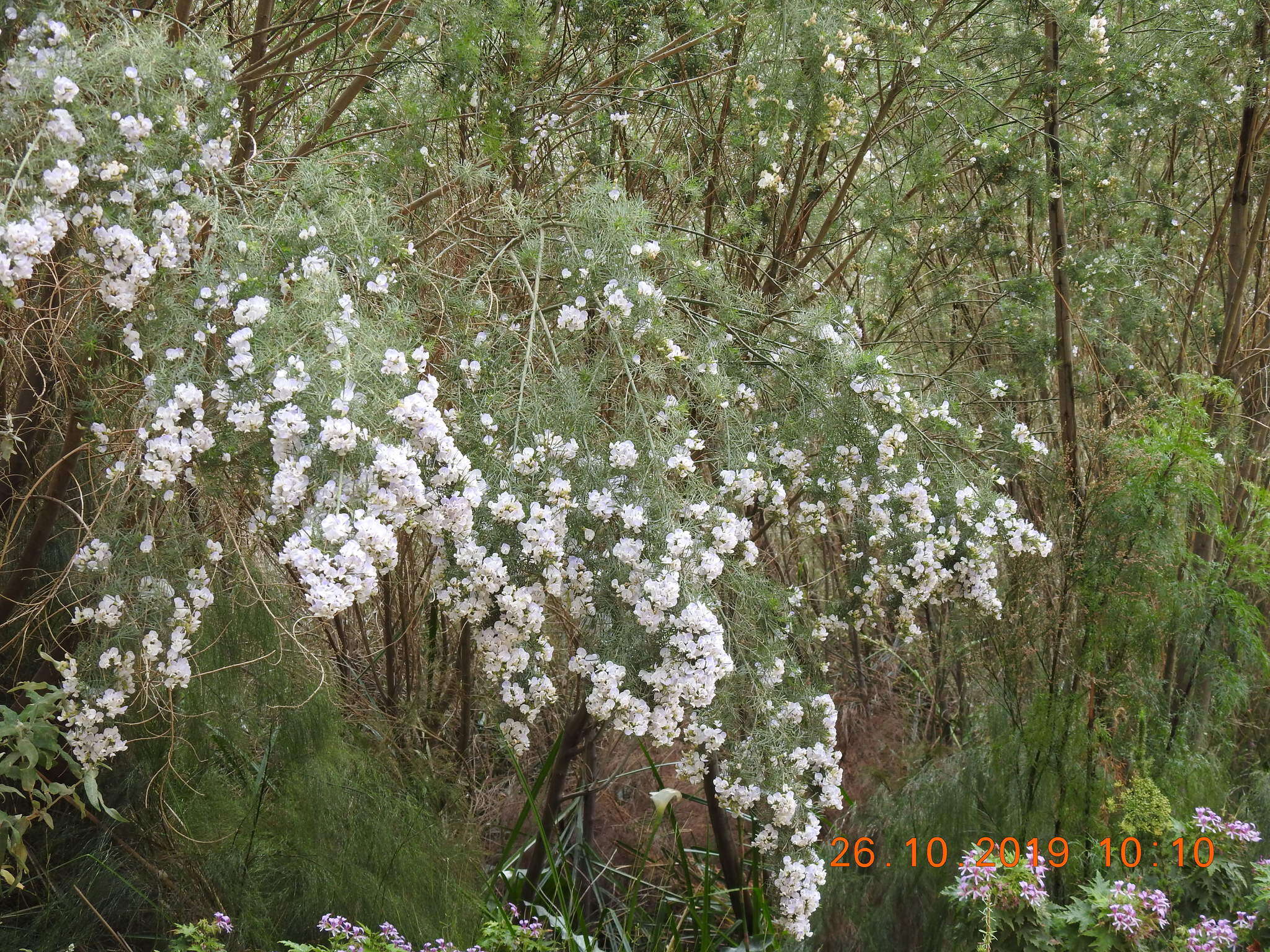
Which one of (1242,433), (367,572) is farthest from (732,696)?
(1242,433)

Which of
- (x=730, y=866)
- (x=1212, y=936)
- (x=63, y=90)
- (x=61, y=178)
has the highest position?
(x=63, y=90)

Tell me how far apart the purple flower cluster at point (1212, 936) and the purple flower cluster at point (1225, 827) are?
260 millimetres

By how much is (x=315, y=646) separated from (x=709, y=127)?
8.12 ft

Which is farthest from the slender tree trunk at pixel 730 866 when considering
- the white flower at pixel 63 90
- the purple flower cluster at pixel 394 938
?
the white flower at pixel 63 90

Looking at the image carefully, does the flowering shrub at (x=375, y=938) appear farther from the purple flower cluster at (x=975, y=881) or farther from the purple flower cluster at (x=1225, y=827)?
the purple flower cluster at (x=1225, y=827)

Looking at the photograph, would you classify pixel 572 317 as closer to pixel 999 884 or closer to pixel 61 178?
pixel 61 178

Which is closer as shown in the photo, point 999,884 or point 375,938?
point 375,938

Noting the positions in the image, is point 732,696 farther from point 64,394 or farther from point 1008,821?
point 64,394

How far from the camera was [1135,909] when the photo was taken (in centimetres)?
299

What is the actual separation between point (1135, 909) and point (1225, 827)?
21.8 inches

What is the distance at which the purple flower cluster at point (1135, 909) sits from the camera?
2.91 m

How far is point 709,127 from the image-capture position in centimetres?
436
